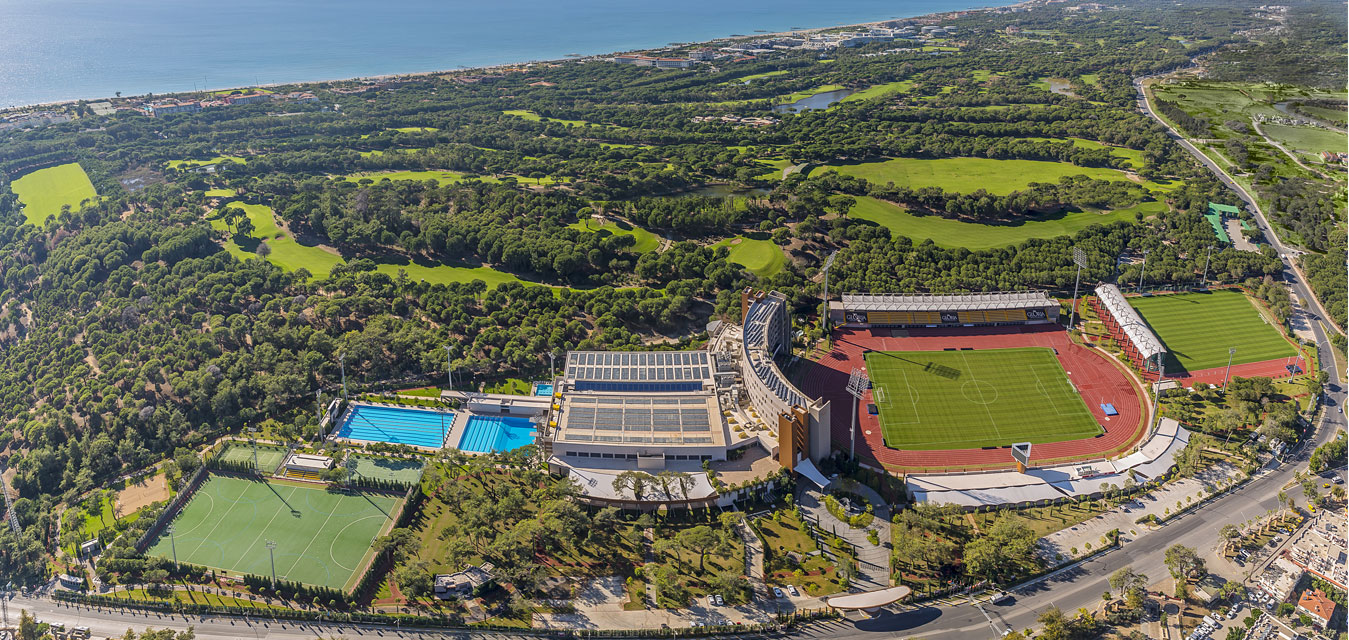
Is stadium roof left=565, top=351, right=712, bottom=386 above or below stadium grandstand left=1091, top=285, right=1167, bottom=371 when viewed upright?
above

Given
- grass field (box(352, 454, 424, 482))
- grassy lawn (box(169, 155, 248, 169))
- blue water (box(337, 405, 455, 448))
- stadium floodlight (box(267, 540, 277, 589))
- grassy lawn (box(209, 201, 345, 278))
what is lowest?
stadium floodlight (box(267, 540, 277, 589))

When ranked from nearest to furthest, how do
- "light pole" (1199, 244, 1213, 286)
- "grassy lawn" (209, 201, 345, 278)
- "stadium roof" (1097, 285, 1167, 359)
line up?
"stadium roof" (1097, 285, 1167, 359)
"light pole" (1199, 244, 1213, 286)
"grassy lawn" (209, 201, 345, 278)

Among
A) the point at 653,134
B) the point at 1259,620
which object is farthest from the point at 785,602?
the point at 653,134

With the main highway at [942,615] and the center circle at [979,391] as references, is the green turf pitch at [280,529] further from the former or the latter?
the center circle at [979,391]

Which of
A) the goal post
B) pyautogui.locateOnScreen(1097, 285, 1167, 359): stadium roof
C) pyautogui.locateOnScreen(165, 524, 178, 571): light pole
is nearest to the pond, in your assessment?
pyautogui.locateOnScreen(1097, 285, 1167, 359): stadium roof

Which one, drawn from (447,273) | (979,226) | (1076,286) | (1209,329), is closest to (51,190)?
(447,273)

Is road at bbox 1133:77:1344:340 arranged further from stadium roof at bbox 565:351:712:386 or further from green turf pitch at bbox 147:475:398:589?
green turf pitch at bbox 147:475:398:589

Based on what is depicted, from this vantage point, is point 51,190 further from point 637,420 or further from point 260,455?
point 637,420
